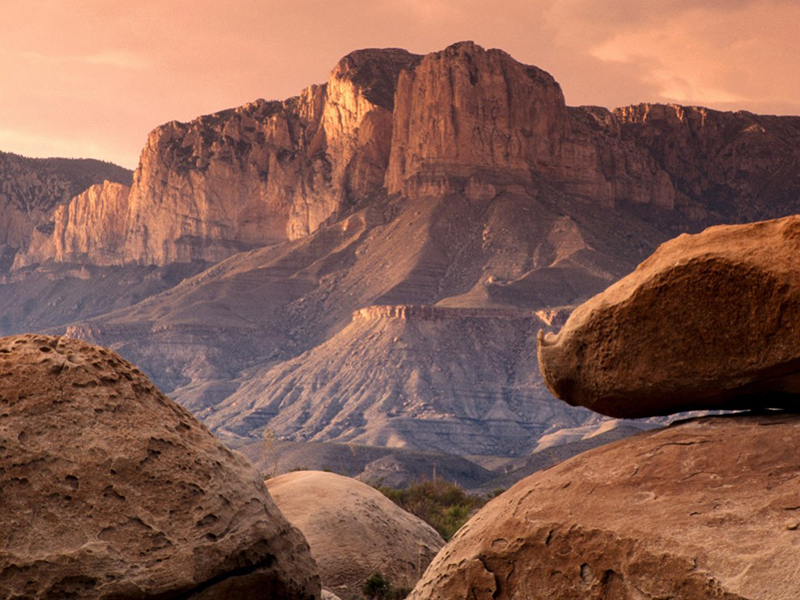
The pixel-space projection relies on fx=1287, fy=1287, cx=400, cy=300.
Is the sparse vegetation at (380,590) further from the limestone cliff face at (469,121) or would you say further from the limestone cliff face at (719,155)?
the limestone cliff face at (719,155)

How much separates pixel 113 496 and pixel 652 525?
2.98 meters

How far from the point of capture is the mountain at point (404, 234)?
373ft

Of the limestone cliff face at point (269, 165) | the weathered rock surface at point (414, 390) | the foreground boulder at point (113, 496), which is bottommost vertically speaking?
the weathered rock surface at point (414, 390)

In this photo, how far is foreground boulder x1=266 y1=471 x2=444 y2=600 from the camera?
41.3 ft

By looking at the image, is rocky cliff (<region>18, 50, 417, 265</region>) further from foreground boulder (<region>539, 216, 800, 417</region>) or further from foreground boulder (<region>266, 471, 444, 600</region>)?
foreground boulder (<region>539, 216, 800, 417</region>)

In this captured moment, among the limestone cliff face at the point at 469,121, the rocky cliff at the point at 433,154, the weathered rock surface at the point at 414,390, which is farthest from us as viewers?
the rocky cliff at the point at 433,154

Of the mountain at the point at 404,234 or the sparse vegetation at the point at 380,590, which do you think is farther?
the mountain at the point at 404,234

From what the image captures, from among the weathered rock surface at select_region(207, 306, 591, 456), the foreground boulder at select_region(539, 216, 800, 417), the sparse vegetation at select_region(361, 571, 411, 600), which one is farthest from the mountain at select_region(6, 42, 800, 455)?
the foreground boulder at select_region(539, 216, 800, 417)

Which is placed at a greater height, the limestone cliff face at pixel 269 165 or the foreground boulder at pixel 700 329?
the limestone cliff face at pixel 269 165

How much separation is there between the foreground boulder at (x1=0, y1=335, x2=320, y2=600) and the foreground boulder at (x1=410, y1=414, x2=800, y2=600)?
134cm

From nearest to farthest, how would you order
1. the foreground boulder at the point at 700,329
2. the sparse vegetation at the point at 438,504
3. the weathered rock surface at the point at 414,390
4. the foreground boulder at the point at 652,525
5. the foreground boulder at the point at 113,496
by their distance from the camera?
1. the foreground boulder at the point at 652,525
2. the foreground boulder at the point at 113,496
3. the foreground boulder at the point at 700,329
4. the sparse vegetation at the point at 438,504
5. the weathered rock surface at the point at 414,390

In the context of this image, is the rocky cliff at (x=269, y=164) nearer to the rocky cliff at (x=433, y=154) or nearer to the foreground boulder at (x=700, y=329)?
the rocky cliff at (x=433, y=154)

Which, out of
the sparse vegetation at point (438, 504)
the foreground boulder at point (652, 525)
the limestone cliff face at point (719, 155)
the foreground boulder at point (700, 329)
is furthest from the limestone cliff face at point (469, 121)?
the foreground boulder at point (652, 525)

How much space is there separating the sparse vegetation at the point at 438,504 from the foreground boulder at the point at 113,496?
34.4ft
